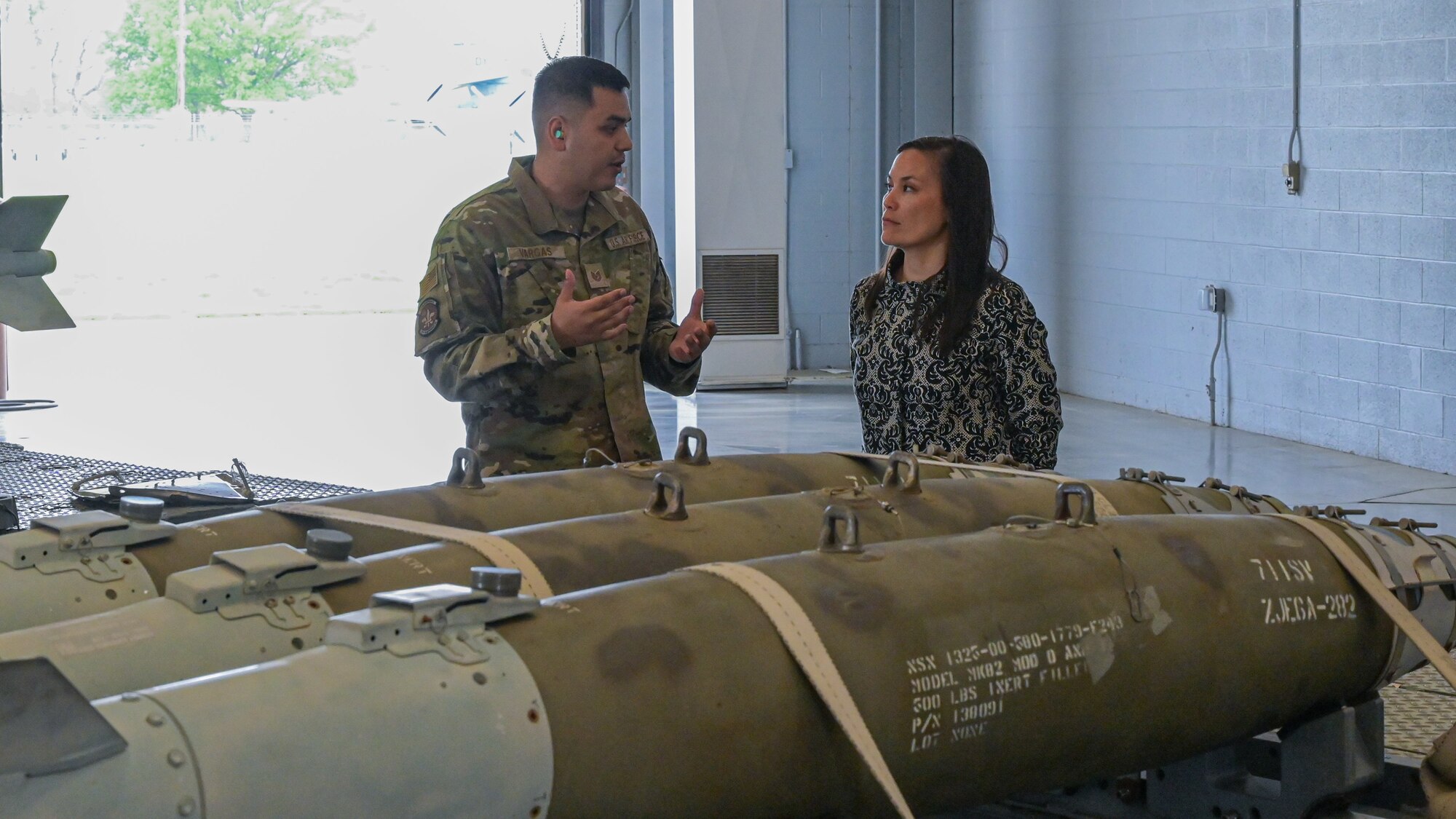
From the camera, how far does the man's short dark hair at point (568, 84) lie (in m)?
3.18

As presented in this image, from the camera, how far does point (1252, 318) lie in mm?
7770

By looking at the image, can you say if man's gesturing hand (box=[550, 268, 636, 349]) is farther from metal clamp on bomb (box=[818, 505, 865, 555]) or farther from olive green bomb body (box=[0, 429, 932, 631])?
metal clamp on bomb (box=[818, 505, 865, 555])

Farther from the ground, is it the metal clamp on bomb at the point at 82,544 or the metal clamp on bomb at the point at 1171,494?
the metal clamp on bomb at the point at 82,544

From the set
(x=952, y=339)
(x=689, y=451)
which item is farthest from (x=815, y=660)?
(x=952, y=339)

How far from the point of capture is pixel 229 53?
41.9ft

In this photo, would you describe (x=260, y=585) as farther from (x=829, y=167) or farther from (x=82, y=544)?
(x=829, y=167)

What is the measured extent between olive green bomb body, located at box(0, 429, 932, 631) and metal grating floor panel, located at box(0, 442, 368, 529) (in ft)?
3.96

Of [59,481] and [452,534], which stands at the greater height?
[452,534]

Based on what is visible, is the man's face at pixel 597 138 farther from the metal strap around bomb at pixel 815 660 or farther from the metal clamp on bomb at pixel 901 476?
the metal strap around bomb at pixel 815 660

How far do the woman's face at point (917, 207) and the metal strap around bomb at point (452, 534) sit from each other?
4.86 ft

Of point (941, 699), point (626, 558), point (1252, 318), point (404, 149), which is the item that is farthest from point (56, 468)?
point (404, 149)

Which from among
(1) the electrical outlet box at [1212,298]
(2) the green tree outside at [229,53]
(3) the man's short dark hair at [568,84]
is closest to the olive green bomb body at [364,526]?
(3) the man's short dark hair at [568,84]

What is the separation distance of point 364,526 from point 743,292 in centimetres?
790

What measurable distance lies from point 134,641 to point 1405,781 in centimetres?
174
